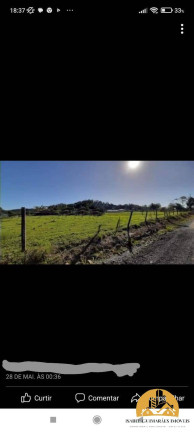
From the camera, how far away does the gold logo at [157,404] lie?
174 centimetres

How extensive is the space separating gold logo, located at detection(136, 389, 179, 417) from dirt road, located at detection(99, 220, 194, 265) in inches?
51.4

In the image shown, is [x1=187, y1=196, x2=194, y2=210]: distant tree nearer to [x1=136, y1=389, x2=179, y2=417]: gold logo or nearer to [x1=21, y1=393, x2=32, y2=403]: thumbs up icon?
[x1=136, y1=389, x2=179, y2=417]: gold logo

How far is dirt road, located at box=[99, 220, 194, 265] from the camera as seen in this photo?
2732 mm

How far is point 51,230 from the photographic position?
3.02 m

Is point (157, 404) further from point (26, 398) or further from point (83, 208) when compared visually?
point (83, 208)

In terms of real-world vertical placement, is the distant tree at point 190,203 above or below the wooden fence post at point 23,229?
above

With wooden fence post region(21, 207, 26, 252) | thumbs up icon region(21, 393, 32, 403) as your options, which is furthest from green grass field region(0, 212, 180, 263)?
thumbs up icon region(21, 393, 32, 403)

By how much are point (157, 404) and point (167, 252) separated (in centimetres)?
201

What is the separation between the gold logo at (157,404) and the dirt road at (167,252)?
131 cm
